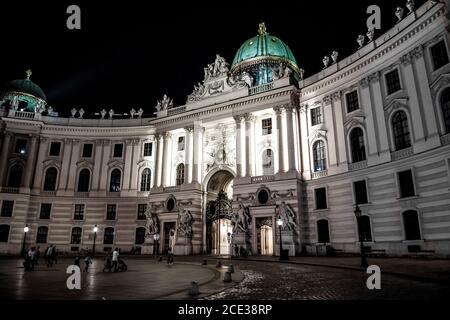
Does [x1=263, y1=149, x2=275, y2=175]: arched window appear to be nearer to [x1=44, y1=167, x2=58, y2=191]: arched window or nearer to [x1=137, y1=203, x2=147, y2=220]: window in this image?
[x1=137, y1=203, x2=147, y2=220]: window

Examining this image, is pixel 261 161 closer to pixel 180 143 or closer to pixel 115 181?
pixel 180 143

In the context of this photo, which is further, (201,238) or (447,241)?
(201,238)

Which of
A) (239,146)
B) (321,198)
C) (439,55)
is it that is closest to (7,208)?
(239,146)

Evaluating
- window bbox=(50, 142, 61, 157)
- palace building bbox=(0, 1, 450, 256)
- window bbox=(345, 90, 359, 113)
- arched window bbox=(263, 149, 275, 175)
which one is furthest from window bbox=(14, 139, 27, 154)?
window bbox=(345, 90, 359, 113)

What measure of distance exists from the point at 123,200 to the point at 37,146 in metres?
15.5

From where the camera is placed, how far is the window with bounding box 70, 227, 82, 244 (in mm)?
44781

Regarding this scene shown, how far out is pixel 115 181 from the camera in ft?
158

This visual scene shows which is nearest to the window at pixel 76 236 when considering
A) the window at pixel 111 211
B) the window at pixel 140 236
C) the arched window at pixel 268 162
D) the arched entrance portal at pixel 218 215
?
the window at pixel 111 211

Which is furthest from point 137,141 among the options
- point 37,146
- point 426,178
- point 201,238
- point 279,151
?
point 426,178

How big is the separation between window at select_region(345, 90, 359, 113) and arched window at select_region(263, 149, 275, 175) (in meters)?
10.2

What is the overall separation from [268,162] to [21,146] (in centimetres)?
3659

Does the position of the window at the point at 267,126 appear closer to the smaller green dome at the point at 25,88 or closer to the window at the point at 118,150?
the window at the point at 118,150

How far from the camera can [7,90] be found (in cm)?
5247
